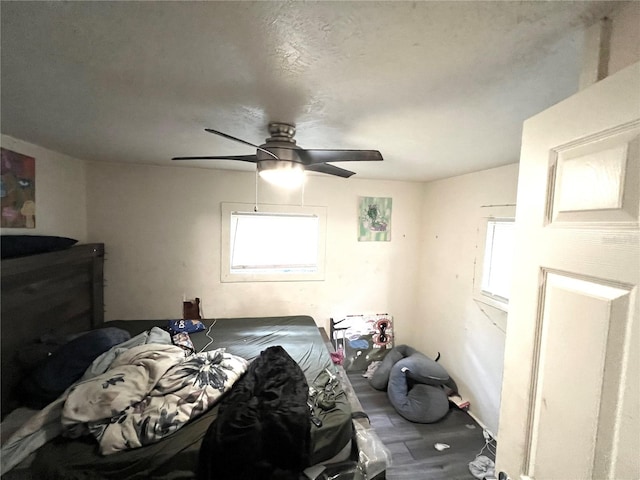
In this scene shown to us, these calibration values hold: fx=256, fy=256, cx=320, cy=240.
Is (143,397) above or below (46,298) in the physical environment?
below

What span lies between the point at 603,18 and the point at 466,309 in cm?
248

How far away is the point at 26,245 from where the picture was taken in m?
1.72

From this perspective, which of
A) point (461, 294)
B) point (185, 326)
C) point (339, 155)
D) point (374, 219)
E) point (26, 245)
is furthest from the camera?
point (374, 219)

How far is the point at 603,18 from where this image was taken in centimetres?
63

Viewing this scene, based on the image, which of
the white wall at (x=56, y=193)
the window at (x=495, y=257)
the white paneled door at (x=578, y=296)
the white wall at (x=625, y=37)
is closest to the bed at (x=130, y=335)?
the white wall at (x=56, y=193)

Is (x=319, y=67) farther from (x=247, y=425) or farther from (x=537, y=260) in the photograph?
(x=247, y=425)

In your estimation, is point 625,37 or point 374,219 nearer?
point 625,37

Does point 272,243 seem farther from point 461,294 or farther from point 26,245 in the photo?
point 461,294

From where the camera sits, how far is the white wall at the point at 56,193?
1973 mm

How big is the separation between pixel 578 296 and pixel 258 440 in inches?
54.6

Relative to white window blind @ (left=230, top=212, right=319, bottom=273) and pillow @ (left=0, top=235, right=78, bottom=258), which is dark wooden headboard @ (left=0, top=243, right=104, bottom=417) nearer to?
pillow @ (left=0, top=235, right=78, bottom=258)

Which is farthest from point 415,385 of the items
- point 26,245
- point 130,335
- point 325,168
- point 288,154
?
point 26,245

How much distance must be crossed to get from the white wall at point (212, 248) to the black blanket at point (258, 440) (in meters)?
1.71

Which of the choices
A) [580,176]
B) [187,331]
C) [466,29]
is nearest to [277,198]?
[187,331]
